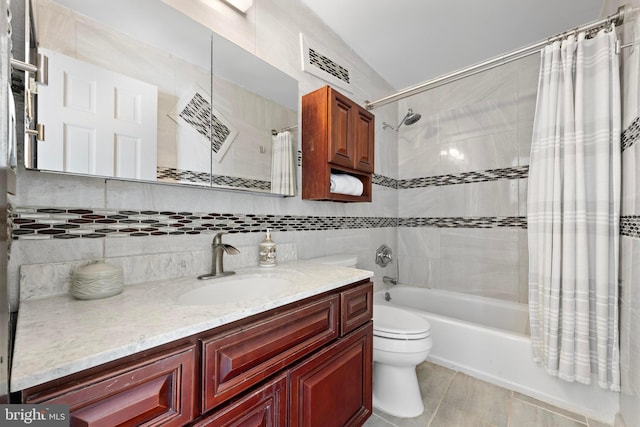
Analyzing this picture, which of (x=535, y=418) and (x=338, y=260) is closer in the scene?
(x=535, y=418)

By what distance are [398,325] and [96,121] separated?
67.6 inches

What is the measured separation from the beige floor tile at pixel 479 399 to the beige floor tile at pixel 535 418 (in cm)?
4

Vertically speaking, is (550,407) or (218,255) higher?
(218,255)

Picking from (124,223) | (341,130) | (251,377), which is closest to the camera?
(251,377)

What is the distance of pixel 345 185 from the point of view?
5.61ft

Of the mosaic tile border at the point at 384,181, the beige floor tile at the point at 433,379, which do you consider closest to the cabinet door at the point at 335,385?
the beige floor tile at the point at 433,379

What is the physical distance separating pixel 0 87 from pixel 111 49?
853mm

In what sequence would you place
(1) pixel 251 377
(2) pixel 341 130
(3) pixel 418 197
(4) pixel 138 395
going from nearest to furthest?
(4) pixel 138 395 < (1) pixel 251 377 < (2) pixel 341 130 < (3) pixel 418 197

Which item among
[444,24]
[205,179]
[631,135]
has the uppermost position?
[444,24]

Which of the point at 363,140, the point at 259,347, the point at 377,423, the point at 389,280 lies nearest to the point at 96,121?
the point at 259,347

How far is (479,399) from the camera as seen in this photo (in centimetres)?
158

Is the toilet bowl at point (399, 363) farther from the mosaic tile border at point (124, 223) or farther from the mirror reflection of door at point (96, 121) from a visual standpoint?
the mirror reflection of door at point (96, 121)

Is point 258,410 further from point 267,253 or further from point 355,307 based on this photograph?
point 267,253

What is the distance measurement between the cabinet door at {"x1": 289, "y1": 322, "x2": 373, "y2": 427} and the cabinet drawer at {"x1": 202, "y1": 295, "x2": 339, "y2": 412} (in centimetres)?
8
